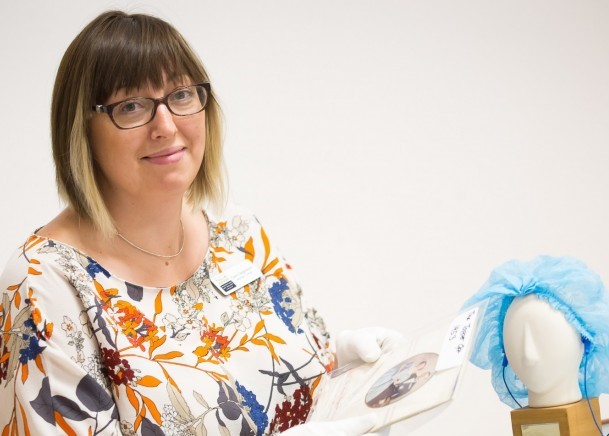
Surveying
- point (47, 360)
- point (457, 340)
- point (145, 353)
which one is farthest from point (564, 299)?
point (47, 360)

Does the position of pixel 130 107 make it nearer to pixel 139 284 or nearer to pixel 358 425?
pixel 139 284

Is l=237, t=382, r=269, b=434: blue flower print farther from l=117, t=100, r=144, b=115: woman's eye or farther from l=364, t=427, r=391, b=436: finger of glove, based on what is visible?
l=117, t=100, r=144, b=115: woman's eye

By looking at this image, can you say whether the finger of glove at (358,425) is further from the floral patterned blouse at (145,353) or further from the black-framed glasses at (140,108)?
the black-framed glasses at (140,108)

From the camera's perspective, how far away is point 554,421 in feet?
4.33

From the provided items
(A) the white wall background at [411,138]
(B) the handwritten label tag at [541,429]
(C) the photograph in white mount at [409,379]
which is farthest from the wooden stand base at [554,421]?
(A) the white wall background at [411,138]

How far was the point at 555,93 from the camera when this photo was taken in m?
2.75

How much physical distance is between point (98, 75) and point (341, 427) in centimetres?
68

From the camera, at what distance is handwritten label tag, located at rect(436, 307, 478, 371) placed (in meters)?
1.08

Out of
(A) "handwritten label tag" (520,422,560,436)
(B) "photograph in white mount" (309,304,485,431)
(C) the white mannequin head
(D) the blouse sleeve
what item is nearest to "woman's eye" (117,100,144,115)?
(D) the blouse sleeve

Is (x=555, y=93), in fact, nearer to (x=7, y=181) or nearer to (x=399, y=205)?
(x=399, y=205)

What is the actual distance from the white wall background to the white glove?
3.67ft

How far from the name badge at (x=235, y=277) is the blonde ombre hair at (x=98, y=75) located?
0.76 ft

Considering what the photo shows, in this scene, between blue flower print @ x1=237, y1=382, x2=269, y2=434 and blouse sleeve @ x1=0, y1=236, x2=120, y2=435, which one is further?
blue flower print @ x1=237, y1=382, x2=269, y2=434

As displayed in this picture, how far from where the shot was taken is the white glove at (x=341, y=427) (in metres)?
1.12
